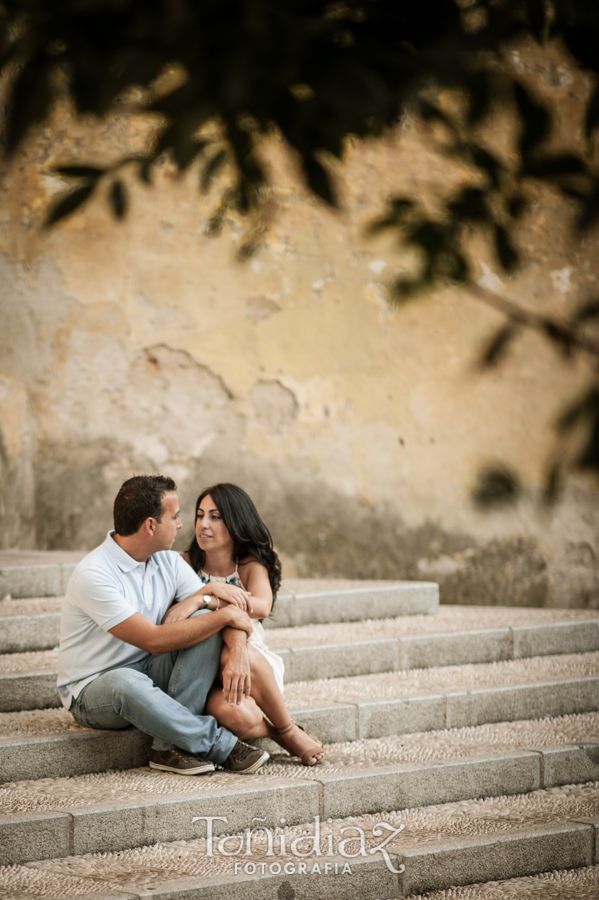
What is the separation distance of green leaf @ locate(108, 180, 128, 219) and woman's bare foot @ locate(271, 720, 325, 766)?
2.69 meters

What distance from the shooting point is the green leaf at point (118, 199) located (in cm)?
140

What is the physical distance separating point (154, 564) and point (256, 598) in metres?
0.47

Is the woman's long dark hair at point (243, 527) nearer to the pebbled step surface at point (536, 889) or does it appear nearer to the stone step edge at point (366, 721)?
the stone step edge at point (366, 721)

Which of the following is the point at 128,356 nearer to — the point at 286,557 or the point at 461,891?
the point at 286,557

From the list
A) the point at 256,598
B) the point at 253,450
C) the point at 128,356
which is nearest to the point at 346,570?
the point at 253,450

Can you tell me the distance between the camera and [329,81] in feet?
3.87

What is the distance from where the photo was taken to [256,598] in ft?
13.0

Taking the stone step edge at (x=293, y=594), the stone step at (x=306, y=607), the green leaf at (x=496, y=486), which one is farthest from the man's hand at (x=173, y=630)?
the green leaf at (x=496, y=486)

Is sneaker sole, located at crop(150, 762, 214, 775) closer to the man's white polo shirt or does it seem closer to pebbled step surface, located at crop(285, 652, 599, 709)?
the man's white polo shirt

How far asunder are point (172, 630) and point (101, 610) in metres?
0.27

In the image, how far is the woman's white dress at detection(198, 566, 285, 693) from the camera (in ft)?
12.3

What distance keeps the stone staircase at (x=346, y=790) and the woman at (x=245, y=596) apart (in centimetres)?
16

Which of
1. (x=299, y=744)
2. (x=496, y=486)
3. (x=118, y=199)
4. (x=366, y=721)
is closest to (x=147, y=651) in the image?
(x=299, y=744)

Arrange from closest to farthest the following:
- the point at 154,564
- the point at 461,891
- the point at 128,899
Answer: the point at 128,899 < the point at 461,891 < the point at 154,564
